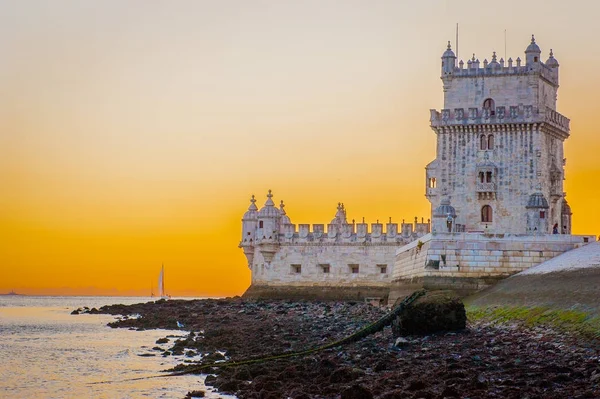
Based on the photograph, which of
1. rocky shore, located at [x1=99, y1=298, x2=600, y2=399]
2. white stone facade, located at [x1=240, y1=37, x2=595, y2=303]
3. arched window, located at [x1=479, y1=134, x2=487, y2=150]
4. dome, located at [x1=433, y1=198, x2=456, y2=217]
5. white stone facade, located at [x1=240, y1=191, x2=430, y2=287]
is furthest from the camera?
white stone facade, located at [x1=240, y1=191, x2=430, y2=287]

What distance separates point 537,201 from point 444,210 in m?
5.85

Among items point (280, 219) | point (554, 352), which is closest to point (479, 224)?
point (280, 219)

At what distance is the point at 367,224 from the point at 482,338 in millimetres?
45442

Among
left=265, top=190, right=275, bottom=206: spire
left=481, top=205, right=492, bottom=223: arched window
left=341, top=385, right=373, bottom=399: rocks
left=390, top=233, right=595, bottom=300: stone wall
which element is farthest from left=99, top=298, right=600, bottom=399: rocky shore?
left=265, top=190, right=275, bottom=206: spire

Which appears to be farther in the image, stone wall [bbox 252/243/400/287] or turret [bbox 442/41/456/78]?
stone wall [bbox 252/243/400/287]

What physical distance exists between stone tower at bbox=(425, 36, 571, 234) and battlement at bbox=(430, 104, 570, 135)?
2.6 inches

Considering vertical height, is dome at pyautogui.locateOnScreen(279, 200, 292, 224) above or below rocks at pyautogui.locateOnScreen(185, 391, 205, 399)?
above

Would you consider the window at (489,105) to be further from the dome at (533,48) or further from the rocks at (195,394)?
the rocks at (195,394)

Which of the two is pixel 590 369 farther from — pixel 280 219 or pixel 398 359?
pixel 280 219

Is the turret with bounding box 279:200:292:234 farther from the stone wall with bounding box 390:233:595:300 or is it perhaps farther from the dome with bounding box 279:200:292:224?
the stone wall with bounding box 390:233:595:300

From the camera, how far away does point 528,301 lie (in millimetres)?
33438

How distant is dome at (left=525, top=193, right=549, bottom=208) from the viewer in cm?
A: 6306

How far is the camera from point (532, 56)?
6650cm

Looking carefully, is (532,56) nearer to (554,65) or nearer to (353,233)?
(554,65)
